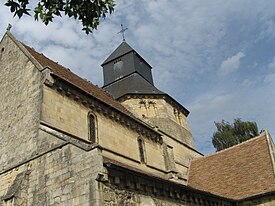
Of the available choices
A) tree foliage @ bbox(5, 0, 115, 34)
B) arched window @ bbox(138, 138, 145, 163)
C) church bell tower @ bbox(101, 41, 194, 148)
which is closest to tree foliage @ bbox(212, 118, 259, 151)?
church bell tower @ bbox(101, 41, 194, 148)

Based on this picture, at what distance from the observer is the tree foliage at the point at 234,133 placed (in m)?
33.3

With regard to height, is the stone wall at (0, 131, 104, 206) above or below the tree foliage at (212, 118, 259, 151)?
below

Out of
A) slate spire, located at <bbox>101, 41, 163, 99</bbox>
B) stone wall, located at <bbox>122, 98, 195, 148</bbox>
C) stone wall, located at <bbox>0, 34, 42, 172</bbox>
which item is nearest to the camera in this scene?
stone wall, located at <bbox>0, 34, 42, 172</bbox>

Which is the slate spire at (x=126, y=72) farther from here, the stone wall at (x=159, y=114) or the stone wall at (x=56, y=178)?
the stone wall at (x=56, y=178)

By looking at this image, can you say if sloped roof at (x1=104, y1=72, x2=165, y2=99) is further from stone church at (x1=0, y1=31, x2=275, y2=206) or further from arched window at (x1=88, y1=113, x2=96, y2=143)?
arched window at (x1=88, y1=113, x2=96, y2=143)

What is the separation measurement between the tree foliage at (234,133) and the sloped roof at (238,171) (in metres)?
14.2

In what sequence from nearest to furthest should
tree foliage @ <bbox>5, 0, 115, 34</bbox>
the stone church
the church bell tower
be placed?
1. tree foliage @ <bbox>5, 0, 115, 34</bbox>
2. the stone church
3. the church bell tower

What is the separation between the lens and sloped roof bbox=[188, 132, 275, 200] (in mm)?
14992

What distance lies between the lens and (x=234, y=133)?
3422 cm

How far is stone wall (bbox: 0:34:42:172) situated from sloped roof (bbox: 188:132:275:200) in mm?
9626

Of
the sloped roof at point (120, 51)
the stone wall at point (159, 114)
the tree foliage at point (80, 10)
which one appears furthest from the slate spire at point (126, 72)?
the tree foliage at point (80, 10)

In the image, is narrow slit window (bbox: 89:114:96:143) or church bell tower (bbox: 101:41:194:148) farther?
church bell tower (bbox: 101:41:194:148)

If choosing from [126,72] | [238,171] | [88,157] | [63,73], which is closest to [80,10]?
[88,157]

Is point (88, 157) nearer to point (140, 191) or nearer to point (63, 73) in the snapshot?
point (140, 191)
